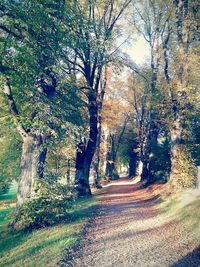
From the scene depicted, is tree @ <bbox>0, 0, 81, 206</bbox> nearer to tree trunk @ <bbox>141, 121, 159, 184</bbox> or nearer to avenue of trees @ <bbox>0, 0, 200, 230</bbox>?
avenue of trees @ <bbox>0, 0, 200, 230</bbox>

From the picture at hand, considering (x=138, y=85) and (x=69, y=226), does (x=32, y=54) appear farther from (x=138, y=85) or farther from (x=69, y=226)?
(x=138, y=85)

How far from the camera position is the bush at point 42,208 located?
10.6 meters

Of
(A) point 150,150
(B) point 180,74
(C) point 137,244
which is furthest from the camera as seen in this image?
(A) point 150,150

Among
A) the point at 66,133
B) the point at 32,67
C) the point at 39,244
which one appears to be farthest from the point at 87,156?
the point at 39,244

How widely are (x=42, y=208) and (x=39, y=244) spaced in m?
2.46

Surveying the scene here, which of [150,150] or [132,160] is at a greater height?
[132,160]

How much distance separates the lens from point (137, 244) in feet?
26.9

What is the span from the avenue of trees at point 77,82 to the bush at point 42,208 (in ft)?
0.45

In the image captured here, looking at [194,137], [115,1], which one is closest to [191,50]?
[194,137]

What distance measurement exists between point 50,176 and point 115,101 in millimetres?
27090

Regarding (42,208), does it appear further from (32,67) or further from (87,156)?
(87,156)

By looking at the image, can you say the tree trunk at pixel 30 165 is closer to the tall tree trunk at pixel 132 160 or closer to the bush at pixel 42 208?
the bush at pixel 42 208

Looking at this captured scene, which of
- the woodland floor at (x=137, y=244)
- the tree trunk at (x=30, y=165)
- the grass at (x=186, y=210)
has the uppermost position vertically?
the tree trunk at (x=30, y=165)

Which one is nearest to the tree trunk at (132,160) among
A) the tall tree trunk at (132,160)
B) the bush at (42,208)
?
the tall tree trunk at (132,160)
